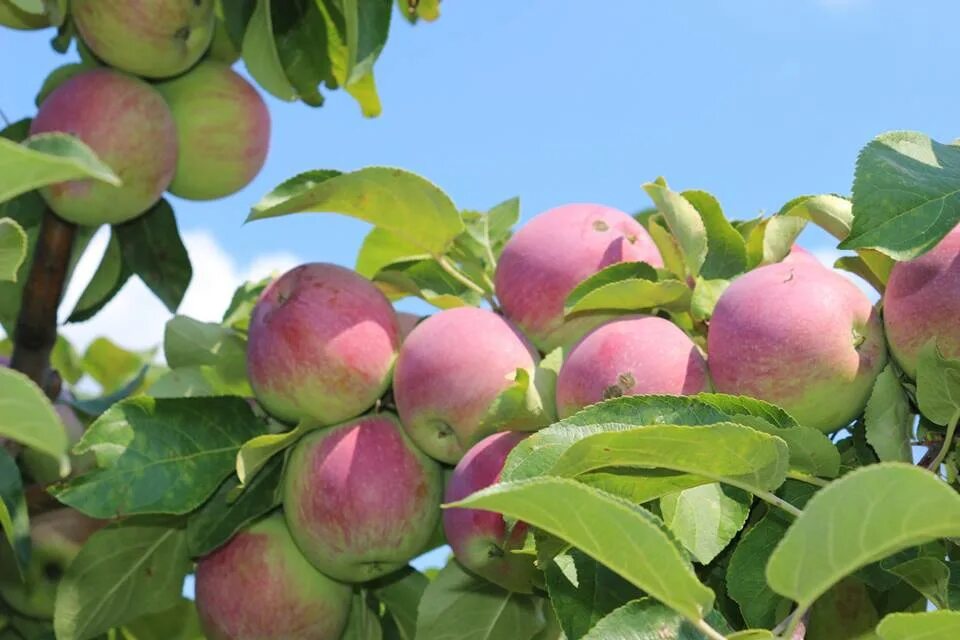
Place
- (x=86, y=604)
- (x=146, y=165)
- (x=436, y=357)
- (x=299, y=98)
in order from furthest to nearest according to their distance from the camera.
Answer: (x=299, y=98)
(x=146, y=165)
(x=86, y=604)
(x=436, y=357)

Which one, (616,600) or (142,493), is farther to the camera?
(142,493)

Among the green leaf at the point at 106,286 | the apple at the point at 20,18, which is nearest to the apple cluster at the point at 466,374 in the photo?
the green leaf at the point at 106,286

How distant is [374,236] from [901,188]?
0.76m

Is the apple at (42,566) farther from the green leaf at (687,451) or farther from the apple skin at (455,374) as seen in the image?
the green leaf at (687,451)

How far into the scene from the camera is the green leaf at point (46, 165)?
0.72 metres

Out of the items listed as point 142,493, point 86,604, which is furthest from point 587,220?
point 86,604

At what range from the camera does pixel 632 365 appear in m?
1.06

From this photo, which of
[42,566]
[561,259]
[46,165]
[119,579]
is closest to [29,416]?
→ [46,165]

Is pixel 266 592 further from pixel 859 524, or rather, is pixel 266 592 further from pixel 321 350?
pixel 859 524

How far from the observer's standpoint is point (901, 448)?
3.35ft

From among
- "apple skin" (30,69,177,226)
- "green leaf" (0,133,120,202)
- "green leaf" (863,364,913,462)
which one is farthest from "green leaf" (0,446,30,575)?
"green leaf" (863,364,913,462)

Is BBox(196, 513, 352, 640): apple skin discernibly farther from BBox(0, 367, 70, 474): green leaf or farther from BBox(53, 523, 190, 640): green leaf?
BBox(0, 367, 70, 474): green leaf

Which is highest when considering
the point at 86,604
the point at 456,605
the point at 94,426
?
the point at 94,426

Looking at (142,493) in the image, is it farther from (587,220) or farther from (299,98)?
(299,98)
